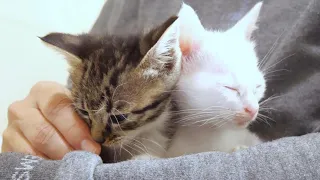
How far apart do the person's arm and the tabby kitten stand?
18 cm

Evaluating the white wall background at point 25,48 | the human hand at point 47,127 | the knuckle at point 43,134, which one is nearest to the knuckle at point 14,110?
the human hand at point 47,127

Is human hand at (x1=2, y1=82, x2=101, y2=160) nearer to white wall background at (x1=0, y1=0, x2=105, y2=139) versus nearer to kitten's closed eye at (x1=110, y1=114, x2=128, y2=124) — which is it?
kitten's closed eye at (x1=110, y1=114, x2=128, y2=124)

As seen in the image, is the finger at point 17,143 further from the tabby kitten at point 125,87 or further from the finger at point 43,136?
the tabby kitten at point 125,87

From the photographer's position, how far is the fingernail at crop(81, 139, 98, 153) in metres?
0.73

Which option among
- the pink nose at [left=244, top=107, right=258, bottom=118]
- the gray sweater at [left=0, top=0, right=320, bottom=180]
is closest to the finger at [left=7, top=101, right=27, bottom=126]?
the gray sweater at [left=0, top=0, right=320, bottom=180]

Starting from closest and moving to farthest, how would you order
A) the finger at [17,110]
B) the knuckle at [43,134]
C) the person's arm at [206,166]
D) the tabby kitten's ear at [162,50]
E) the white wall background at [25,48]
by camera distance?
the person's arm at [206,166] → the tabby kitten's ear at [162,50] → the knuckle at [43,134] → the finger at [17,110] → the white wall background at [25,48]

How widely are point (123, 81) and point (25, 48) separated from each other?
48.0 inches

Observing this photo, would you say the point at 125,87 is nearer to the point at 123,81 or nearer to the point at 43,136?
the point at 123,81

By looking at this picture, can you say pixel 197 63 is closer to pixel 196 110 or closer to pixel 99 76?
pixel 196 110

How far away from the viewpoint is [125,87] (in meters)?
0.73

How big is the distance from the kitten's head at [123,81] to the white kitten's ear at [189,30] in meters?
0.05

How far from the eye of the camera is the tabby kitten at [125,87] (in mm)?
727

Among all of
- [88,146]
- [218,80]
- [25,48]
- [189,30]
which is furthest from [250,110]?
[25,48]

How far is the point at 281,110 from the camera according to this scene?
86 centimetres
